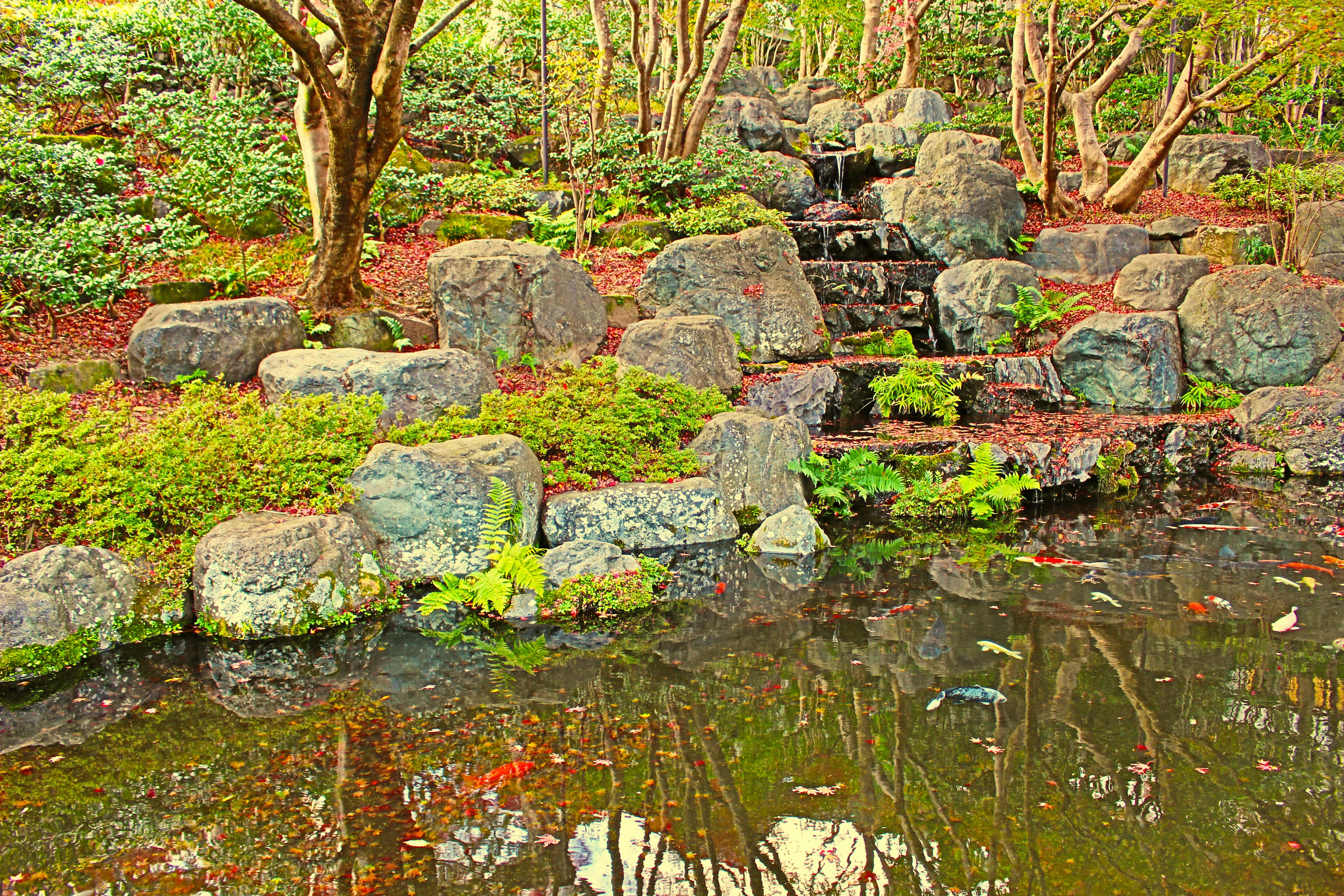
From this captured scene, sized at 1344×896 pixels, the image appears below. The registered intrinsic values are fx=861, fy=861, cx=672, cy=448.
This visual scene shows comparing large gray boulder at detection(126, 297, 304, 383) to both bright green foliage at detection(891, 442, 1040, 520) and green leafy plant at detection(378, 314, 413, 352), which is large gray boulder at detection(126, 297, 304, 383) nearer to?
green leafy plant at detection(378, 314, 413, 352)

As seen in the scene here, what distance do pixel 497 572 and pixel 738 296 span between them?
266 inches

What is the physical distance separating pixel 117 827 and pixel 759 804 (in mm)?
2789

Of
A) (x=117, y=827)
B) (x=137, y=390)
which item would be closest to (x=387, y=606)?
(x=117, y=827)

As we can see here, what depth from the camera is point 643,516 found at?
762cm

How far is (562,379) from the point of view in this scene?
8953 mm

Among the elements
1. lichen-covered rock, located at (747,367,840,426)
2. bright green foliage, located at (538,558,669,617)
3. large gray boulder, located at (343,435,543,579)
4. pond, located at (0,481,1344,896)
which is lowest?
pond, located at (0,481,1344,896)

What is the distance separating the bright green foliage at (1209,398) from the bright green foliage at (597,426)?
763 cm

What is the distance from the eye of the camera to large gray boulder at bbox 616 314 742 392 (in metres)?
9.95

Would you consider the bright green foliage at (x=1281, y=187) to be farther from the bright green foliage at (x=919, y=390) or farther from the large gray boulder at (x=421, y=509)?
the large gray boulder at (x=421, y=509)

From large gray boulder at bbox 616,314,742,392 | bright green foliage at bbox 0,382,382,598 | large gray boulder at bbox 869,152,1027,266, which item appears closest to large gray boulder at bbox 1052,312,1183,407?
large gray boulder at bbox 869,152,1027,266

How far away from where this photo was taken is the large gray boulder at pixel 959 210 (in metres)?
15.1

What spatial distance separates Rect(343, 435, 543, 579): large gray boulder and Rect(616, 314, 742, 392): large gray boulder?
348 centimetres

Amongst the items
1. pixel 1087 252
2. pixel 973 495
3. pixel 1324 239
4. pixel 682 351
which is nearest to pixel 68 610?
pixel 682 351

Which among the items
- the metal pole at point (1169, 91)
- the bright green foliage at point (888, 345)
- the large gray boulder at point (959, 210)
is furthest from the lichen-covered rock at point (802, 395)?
the metal pole at point (1169, 91)
